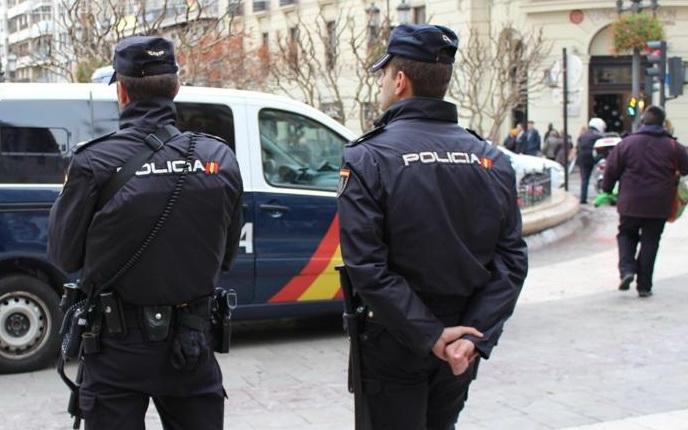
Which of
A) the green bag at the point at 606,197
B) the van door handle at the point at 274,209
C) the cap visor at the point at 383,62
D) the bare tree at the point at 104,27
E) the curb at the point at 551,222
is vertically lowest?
the curb at the point at 551,222

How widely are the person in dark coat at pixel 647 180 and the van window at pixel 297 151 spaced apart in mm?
3220

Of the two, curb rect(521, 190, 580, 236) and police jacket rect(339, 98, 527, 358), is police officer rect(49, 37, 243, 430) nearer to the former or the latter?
police jacket rect(339, 98, 527, 358)

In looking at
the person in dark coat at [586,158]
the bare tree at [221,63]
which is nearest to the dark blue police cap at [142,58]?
the bare tree at [221,63]

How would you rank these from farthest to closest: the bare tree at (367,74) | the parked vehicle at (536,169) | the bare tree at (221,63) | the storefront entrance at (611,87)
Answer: the storefront entrance at (611,87) < the bare tree at (367,74) < the parked vehicle at (536,169) < the bare tree at (221,63)

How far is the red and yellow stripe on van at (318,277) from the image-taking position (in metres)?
7.46

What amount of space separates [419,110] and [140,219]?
102cm

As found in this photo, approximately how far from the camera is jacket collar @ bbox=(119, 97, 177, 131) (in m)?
3.35

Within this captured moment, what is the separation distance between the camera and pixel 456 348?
308 cm

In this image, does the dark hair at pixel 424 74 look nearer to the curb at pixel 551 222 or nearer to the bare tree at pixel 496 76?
the curb at pixel 551 222

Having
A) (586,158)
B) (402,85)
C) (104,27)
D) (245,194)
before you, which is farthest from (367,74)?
(402,85)

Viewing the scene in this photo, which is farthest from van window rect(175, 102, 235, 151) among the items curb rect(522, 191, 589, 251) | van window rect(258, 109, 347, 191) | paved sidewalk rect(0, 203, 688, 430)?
curb rect(522, 191, 589, 251)

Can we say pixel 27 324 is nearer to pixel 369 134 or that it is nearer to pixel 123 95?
pixel 123 95

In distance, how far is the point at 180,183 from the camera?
10.8 feet

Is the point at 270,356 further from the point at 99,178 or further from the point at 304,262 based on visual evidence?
the point at 99,178
